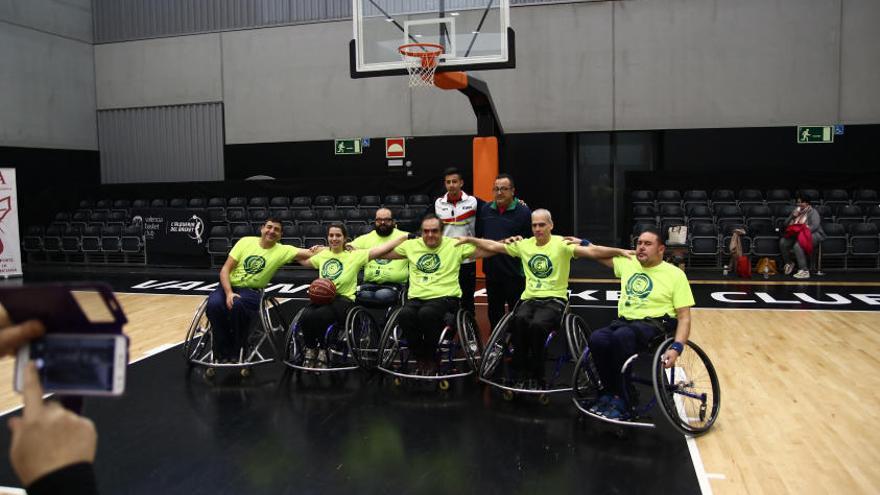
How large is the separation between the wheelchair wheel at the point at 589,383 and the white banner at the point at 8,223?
9.72m

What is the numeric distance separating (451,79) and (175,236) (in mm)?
6781

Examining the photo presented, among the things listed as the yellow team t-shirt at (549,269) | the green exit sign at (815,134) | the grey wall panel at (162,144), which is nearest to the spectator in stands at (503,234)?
the yellow team t-shirt at (549,269)

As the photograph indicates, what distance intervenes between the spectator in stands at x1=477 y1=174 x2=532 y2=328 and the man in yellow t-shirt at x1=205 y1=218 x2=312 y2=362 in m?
1.41

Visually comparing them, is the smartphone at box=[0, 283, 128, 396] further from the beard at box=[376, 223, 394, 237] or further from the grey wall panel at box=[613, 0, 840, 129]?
the grey wall panel at box=[613, 0, 840, 129]

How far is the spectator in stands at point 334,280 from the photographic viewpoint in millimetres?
4875

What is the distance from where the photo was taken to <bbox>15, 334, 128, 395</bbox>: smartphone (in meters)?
1.16

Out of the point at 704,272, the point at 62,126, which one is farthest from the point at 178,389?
the point at 62,126

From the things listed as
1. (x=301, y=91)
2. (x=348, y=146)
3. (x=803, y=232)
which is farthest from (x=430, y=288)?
(x=301, y=91)

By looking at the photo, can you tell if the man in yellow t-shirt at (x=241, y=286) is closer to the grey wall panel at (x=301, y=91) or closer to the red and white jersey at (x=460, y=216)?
the red and white jersey at (x=460, y=216)

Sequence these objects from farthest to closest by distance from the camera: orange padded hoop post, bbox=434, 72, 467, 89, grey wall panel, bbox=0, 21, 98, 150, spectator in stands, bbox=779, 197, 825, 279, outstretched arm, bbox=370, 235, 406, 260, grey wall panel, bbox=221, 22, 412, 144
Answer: grey wall panel, bbox=221, 22, 412, 144
grey wall panel, bbox=0, 21, 98, 150
spectator in stands, bbox=779, 197, 825, 279
orange padded hoop post, bbox=434, 72, 467, 89
outstretched arm, bbox=370, 235, 406, 260

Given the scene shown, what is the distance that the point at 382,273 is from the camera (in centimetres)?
547

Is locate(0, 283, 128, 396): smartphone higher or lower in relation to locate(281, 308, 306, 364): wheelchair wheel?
higher

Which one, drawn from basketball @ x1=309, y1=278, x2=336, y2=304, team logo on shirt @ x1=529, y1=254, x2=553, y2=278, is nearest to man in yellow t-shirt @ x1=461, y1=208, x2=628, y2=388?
team logo on shirt @ x1=529, y1=254, x2=553, y2=278

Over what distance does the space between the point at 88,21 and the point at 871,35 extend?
565 inches
